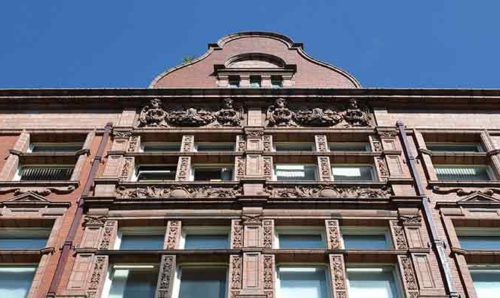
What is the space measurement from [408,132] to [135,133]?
8.93m

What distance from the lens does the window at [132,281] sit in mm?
14852

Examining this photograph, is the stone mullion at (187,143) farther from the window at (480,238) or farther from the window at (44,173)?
the window at (480,238)

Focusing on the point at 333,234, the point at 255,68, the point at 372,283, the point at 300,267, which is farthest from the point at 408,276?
the point at 255,68

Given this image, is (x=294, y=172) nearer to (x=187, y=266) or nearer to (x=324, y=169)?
(x=324, y=169)

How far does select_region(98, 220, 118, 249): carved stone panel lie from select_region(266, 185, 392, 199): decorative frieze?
435 cm

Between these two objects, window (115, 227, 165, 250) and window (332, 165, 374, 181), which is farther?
window (332, 165, 374, 181)

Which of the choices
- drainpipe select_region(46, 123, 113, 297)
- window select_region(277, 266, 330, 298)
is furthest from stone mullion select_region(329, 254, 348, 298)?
drainpipe select_region(46, 123, 113, 297)

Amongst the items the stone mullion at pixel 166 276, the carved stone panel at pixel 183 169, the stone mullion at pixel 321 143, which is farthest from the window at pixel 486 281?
the carved stone panel at pixel 183 169

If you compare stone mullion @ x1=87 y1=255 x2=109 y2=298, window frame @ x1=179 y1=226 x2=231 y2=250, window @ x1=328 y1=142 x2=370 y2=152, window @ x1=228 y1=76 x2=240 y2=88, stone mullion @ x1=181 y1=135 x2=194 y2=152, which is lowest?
stone mullion @ x1=87 y1=255 x2=109 y2=298

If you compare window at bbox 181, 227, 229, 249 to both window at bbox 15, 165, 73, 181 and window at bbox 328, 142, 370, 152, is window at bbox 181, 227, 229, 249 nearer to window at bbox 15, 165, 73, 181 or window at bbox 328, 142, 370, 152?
window at bbox 15, 165, 73, 181

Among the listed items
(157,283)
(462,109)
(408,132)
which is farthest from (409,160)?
(157,283)

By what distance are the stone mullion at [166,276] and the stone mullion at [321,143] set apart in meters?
6.69

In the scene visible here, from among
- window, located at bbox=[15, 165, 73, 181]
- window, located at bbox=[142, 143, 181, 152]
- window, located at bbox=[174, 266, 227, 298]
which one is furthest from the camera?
window, located at bbox=[142, 143, 181, 152]

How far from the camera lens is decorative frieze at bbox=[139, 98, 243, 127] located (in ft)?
69.7
